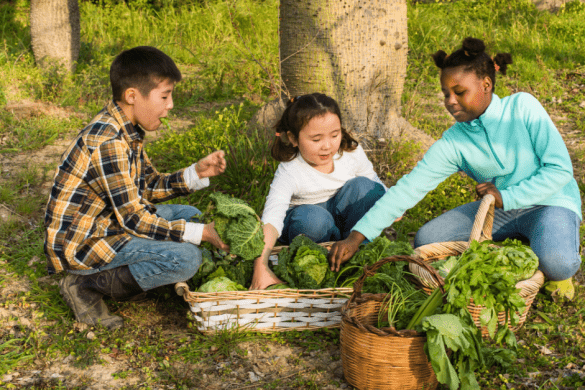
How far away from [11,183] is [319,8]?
342 centimetres

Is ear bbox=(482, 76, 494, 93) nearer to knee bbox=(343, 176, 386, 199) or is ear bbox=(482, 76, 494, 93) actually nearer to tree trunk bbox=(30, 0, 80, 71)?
knee bbox=(343, 176, 386, 199)

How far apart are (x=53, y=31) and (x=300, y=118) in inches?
199

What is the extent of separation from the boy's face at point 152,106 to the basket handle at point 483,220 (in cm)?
202

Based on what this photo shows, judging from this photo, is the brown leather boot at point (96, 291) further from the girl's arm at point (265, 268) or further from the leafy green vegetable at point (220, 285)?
the girl's arm at point (265, 268)

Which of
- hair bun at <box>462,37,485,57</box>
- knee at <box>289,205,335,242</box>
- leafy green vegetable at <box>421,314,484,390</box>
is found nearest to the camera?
leafy green vegetable at <box>421,314,484,390</box>

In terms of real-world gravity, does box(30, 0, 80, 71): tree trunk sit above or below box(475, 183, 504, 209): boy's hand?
above

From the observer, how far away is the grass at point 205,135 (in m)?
3.02

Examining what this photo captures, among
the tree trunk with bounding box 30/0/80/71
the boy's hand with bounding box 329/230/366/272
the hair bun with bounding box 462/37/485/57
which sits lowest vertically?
the boy's hand with bounding box 329/230/366/272

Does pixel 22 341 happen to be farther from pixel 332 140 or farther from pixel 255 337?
pixel 332 140

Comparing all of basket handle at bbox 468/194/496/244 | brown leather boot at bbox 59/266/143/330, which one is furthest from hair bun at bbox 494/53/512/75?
brown leather boot at bbox 59/266/143/330

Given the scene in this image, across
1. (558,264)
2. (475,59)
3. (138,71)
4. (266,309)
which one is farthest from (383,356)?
(138,71)

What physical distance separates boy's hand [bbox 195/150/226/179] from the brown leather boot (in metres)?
0.87

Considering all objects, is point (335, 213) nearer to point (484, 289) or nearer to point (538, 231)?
point (538, 231)

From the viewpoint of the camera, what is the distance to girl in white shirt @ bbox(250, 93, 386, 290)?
141 inches
